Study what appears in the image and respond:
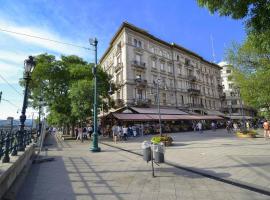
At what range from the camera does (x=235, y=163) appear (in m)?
8.47

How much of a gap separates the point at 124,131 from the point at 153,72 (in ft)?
59.1

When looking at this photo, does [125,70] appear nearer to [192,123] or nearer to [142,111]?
[142,111]

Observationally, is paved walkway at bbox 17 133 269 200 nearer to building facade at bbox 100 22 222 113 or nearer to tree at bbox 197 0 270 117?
tree at bbox 197 0 270 117

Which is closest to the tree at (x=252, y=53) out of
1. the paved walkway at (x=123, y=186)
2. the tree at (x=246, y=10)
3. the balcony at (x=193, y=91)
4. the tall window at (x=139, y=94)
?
the tree at (x=246, y=10)

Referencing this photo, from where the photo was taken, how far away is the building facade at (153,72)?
114 ft

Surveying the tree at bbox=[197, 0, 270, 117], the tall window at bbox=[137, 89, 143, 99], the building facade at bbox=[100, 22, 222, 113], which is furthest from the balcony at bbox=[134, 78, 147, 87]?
the tree at bbox=[197, 0, 270, 117]

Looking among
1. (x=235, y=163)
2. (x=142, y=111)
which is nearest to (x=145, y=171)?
(x=235, y=163)

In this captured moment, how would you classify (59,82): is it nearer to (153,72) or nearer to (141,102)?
(141,102)

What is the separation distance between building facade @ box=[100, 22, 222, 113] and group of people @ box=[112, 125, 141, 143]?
551 cm

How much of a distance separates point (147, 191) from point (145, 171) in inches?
87.5

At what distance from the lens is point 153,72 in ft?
125

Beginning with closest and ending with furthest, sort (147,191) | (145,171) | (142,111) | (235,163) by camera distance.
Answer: (147,191)
(145,171)
(235,163)
(142,111)

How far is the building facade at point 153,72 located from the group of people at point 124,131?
551 cm

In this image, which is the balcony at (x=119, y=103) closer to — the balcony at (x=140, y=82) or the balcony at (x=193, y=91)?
the balcony at (x=140, y=82)
